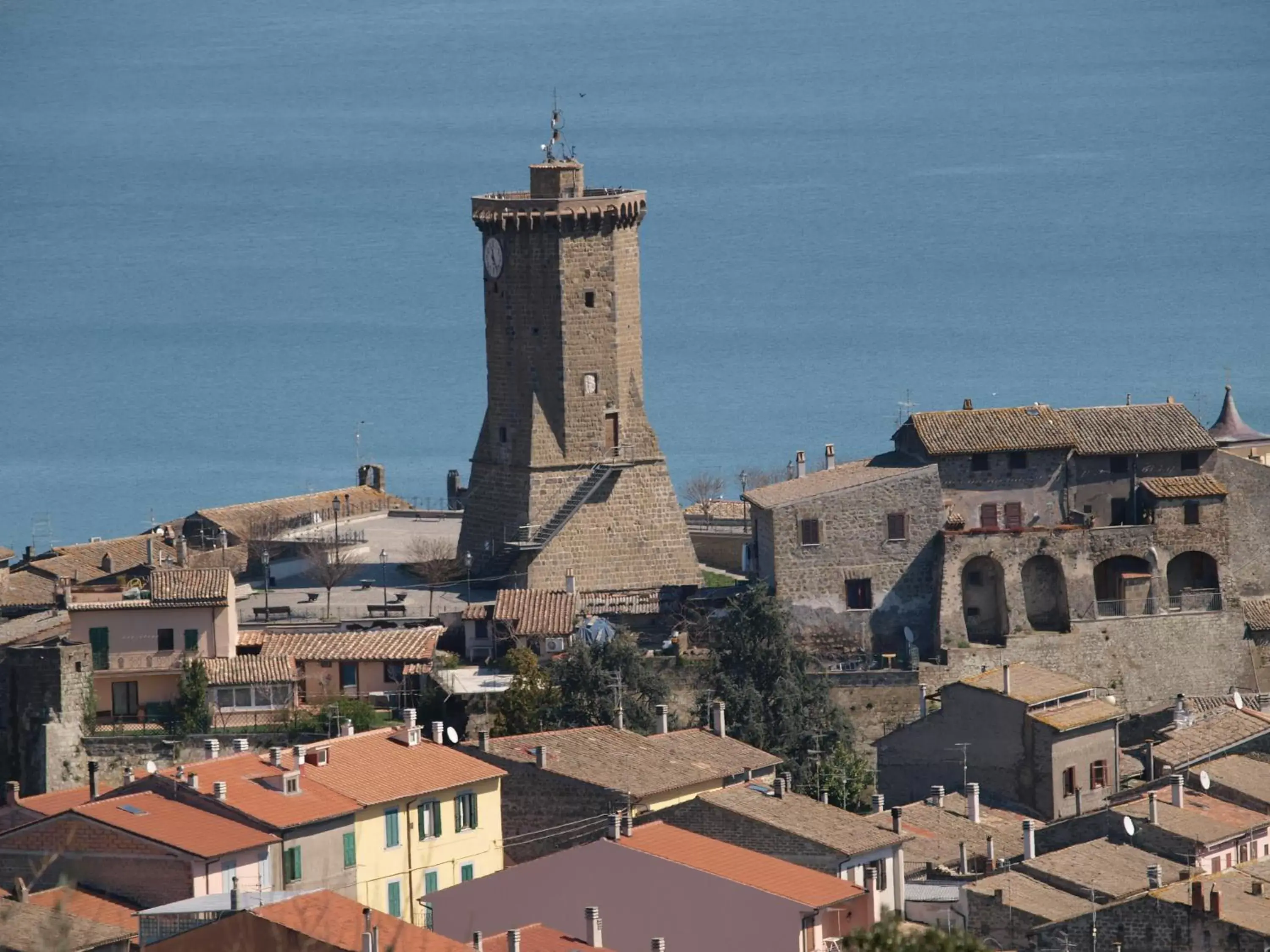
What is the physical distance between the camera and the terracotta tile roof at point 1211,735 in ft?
186

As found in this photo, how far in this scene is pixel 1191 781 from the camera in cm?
5478

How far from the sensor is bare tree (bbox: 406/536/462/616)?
206 ft

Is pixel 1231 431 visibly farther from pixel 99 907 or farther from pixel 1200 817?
pixel 99 907

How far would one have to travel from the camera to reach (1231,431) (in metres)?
70.0

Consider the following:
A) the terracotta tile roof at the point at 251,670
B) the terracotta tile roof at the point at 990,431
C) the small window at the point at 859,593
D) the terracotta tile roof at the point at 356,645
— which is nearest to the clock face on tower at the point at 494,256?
the terracotta tile roof at the point at 356,645

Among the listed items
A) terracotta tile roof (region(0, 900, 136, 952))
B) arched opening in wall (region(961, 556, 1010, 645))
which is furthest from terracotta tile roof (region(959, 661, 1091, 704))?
terracotta tile roof (region(0, 900, 136, 952))

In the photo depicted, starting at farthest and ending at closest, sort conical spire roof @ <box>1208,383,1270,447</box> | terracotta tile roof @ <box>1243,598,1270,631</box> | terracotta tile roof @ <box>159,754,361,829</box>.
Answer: conical spire roof @ <box>1208,383,1270,447</box>, terracotta tile roof @ <box>1243,598,1270,631</box>, terracotta tile roof @ <box>159,754,361,829</box>

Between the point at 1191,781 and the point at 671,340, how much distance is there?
266 feet

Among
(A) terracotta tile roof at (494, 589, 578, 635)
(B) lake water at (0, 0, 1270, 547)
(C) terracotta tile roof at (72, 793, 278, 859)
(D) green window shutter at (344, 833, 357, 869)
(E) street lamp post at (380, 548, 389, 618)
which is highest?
(B) lake water at (0, 0, 1270, 547)

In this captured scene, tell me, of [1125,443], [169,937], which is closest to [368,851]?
[169,937]

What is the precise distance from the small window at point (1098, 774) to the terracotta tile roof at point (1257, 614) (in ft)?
20.3

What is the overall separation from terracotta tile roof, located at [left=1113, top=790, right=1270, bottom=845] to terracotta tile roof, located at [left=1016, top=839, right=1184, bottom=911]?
0.74 m

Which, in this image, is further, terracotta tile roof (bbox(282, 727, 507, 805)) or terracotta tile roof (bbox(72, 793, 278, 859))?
terracotta tile roof (bbox(282, 727, 507, 805))

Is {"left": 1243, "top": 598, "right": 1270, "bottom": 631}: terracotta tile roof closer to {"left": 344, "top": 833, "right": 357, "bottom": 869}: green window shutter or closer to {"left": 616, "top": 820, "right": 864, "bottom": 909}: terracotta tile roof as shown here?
{"left": 616, "top": 820, "right": 864, "bottom": 909}: terracotta tile roof
